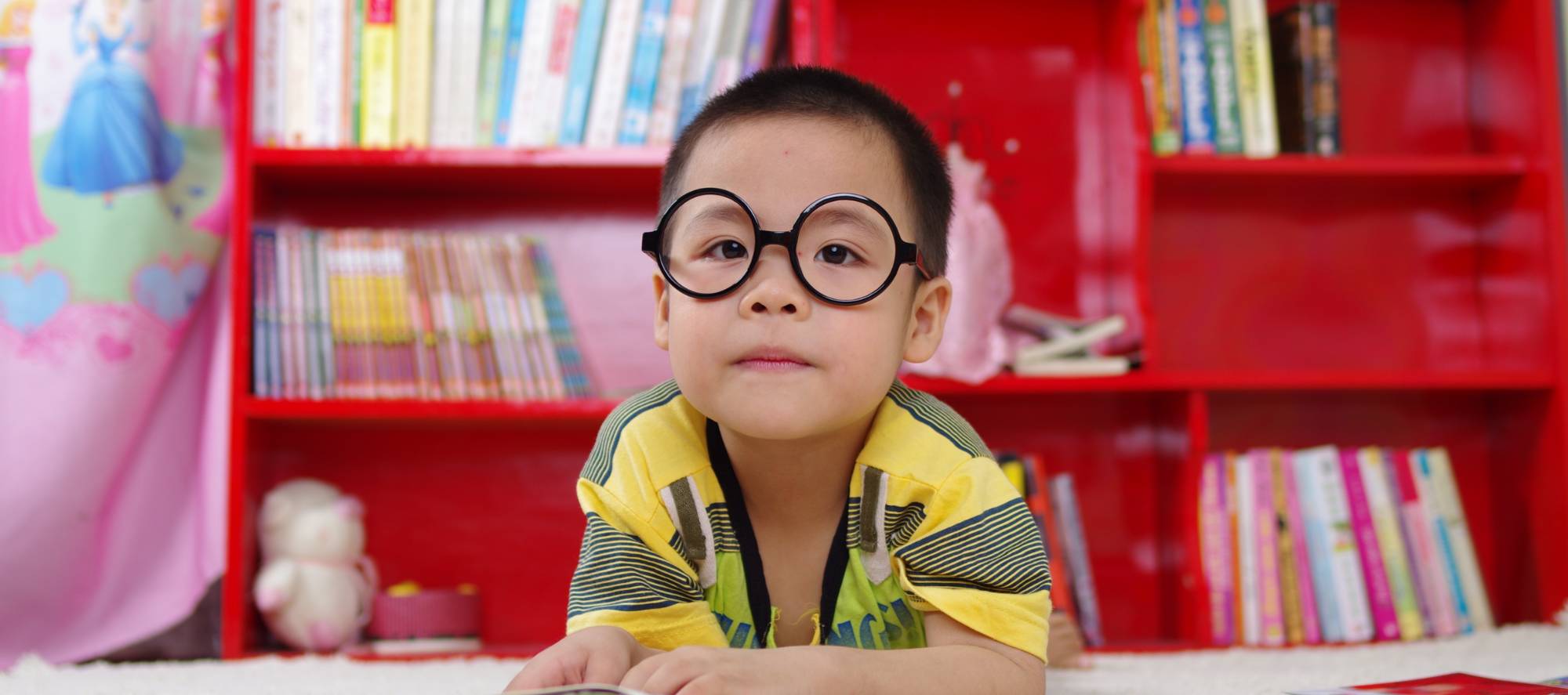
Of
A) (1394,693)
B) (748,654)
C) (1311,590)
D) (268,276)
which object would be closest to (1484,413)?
(1311,590)

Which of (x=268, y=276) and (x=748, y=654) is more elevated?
(x=268, y=276)

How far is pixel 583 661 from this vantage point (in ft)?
2.80

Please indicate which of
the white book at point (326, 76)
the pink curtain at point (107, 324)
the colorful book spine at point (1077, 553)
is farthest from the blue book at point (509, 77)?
the colorful book spine at point (1077, 553)

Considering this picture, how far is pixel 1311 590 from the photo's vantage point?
1.80 metres

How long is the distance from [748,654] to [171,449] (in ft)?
Answer: 4.46

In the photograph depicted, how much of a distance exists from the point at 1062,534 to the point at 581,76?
980 millimetres

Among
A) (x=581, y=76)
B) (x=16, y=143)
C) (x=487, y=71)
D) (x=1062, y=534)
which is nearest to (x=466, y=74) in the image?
(x=487, y=71)

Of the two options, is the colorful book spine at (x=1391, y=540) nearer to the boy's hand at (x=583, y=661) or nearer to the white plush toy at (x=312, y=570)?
the boy's hand at (x=583, y=661)

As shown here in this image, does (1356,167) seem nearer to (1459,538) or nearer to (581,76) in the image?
(1459,538)

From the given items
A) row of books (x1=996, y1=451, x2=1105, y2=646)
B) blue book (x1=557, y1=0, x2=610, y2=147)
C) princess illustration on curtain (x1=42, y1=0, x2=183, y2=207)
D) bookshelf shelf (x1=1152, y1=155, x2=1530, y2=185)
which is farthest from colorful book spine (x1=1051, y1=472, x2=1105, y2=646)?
princess illustration on curtain (x1=42, y1=0, x2=183, y2=207)

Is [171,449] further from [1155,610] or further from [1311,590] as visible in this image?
[1311,590]

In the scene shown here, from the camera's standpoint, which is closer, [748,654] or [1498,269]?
[748,654]

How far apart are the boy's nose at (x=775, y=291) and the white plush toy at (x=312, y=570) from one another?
1079 mm

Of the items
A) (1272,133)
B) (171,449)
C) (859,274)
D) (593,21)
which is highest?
(593,21)
